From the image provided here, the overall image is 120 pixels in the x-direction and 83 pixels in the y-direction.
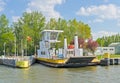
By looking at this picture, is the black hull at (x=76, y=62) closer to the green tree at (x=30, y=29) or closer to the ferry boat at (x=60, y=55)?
the ferry boat at (x=60, y=55)

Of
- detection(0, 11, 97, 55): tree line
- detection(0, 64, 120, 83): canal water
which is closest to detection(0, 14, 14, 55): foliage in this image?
detection(0, 11, 97, 55): tree line

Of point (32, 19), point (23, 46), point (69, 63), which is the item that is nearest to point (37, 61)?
point (69, 63)

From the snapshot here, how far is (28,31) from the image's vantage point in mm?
105625

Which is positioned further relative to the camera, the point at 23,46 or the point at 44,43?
the point at 23,46

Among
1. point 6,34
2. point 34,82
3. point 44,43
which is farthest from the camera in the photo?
point 6,34

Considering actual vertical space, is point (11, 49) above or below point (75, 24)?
below

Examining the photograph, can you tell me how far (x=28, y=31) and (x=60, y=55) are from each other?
36.2m

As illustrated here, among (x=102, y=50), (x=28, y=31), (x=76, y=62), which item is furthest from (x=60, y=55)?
(x=102, y=50)

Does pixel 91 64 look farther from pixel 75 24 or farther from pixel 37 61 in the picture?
pixel 75 24

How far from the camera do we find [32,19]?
4405 inches

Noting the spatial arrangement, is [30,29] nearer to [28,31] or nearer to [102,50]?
[28,31]

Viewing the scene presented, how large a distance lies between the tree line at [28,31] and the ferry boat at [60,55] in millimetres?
24838

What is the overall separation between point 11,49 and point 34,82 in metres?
68.8

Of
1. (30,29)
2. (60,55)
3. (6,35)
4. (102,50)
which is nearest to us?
(60,55)
